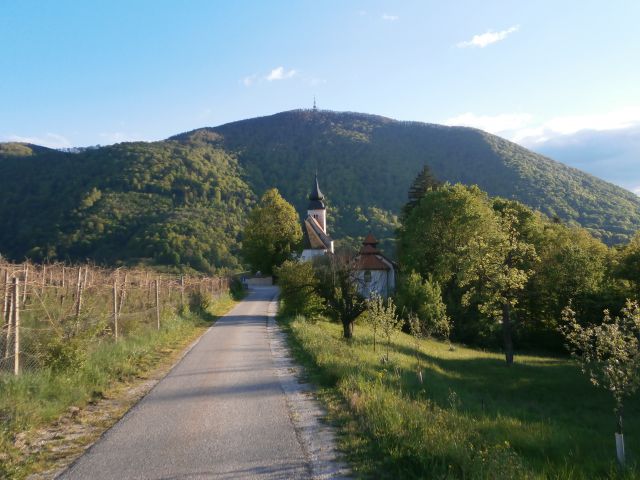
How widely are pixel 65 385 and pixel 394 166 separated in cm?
10101

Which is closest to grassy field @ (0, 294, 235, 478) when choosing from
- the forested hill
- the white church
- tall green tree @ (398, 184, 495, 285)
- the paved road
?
the paved road

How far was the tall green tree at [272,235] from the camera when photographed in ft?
154

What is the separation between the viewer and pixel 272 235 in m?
47.0

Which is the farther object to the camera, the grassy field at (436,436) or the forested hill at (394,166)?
the forested hill at (394,166)

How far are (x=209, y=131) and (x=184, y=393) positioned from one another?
146 metres

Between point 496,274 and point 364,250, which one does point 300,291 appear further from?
point 364,250

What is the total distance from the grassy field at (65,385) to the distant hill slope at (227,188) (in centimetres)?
4667

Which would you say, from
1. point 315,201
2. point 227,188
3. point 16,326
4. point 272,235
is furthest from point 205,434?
point 227,188

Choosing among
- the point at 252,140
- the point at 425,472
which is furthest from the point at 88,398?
the point at 252,140

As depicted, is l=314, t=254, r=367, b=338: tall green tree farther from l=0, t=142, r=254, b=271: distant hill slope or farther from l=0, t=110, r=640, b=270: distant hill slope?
l=0, t=110, r=640, b=270: distant hill slope

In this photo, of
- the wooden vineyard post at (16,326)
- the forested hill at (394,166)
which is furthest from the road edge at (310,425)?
the forested hill at (394,166)

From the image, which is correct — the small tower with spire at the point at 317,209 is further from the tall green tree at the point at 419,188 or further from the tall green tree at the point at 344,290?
the tall green tree at the point at 344,290

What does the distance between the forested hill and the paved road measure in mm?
67005

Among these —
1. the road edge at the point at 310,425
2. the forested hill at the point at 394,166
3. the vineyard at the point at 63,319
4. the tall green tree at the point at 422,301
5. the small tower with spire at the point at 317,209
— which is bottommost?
the tall green tree at the point at 422,301
